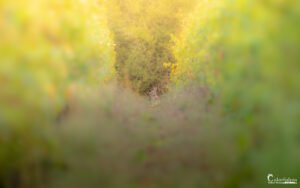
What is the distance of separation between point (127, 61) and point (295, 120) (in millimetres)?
19528

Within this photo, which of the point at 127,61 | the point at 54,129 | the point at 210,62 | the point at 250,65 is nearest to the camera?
the point at 54,129

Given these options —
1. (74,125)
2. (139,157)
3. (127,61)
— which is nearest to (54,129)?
(74,125)

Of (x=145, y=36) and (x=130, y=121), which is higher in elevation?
(x=145, y=36)

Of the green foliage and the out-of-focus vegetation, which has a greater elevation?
the green foliage

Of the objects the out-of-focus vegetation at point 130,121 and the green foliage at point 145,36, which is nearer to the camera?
the out-of-focus vegetation at point 130,121

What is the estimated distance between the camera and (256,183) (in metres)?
6.08

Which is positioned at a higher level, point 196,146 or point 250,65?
point 250,65

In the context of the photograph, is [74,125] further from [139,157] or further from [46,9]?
[46,9]

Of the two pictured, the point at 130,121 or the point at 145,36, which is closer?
the point at 130,121

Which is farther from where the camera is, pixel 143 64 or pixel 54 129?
pixel 143 64

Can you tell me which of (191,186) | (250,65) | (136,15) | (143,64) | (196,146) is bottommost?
(191,186)

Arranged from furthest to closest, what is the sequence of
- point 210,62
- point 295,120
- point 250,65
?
point 210,62 → point 250,65 → point 295,120

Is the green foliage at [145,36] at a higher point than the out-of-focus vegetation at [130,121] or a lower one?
higher

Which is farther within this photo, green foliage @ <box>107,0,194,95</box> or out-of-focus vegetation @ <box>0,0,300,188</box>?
green foliage @ <box>107,0,194,95</box>
